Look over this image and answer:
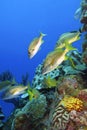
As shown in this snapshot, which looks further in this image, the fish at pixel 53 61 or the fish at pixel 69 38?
the fish at pixel 69 38

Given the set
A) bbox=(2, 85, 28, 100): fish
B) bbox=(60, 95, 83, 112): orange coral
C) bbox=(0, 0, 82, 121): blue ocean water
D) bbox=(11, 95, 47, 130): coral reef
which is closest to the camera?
bbox=(60, 95, 83, 112): orange coral

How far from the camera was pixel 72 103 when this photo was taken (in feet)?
15.4

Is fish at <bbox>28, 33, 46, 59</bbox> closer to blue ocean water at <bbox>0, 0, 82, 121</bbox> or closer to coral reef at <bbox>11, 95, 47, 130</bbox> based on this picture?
coral reef at <bbox>11, 95, 47, 130</bbox>

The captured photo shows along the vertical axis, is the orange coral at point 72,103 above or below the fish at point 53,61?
below

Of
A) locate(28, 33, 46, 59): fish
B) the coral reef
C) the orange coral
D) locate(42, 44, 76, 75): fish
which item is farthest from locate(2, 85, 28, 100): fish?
locate(42, 44, 76, 75): fish

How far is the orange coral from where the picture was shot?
4.60 m

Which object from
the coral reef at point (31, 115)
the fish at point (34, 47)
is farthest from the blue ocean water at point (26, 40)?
the fish at point (34, 47)

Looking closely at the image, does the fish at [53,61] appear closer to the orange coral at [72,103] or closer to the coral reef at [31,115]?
the orange coral at [72,103]

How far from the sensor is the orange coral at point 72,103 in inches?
181

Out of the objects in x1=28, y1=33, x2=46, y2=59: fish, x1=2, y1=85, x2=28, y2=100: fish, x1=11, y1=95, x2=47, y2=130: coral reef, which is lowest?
x1=11, y1=95, x2=47, y2=130: coral reef

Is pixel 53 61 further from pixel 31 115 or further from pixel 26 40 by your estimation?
pixel 26 40

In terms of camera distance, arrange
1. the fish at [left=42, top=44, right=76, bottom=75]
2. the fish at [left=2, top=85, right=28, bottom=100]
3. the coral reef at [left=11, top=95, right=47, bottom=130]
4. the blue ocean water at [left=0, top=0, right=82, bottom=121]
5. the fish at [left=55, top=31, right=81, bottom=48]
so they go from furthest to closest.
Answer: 1. the blue ocean water at [left=0, top=0, right=82, bottom=121]
2. the coral reef at [left=11, top=95, right=47, bottom=130]
3. the fish at [left=2, top=85, right=28, bottom=100]
4. the fish at [left=55, top=31, right=81, bottom=48]
5. the fish at [left=42, top=44, right=76, bottom=75]

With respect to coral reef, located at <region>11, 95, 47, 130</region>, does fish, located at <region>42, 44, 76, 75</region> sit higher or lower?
higher

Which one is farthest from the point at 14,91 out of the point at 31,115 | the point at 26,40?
the point at 26,40
